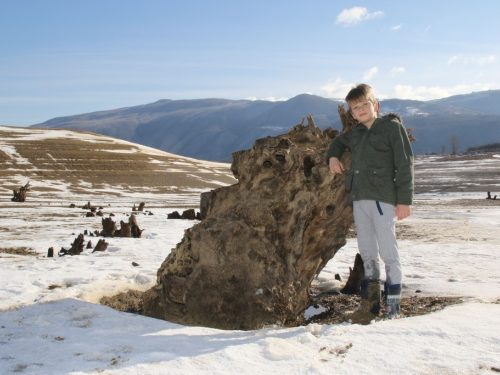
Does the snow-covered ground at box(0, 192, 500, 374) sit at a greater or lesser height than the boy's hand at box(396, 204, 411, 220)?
lesser

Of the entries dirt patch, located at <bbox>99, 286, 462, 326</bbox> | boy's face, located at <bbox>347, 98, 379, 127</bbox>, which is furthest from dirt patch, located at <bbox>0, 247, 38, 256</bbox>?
boy's face, located at <bbox>347, 98, 379, 127</bbox>

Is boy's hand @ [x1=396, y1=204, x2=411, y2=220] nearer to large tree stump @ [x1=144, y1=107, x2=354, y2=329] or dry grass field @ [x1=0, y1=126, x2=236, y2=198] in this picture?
large tree stump @ [x1=144, y1=107, x2=354, y2=329]

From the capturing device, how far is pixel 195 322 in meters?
4.89

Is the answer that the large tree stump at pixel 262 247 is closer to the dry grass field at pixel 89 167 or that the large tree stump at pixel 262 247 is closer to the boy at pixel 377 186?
the boy at pixel 377 186

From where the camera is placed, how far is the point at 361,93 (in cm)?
460

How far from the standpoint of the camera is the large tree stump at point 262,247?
4848 mm

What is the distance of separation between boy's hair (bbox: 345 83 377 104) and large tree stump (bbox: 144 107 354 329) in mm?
871

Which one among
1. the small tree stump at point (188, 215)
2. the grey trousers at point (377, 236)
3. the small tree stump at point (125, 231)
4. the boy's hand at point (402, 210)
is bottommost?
the small tree stump at point (188, 215)

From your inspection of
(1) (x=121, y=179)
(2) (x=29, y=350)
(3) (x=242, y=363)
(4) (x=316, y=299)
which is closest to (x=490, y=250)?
(4) (x=316, y=299)

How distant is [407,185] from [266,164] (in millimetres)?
1722

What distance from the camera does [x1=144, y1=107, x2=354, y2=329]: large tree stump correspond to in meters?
4.85

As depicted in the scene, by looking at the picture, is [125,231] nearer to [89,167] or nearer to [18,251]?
[18,251]

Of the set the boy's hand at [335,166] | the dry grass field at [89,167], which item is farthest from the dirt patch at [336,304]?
the dry grass field at [89,167]

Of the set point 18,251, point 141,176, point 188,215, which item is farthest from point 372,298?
point 141,176
